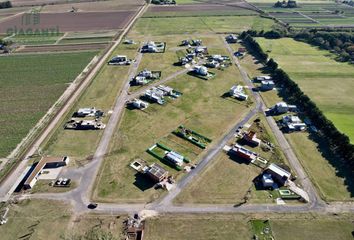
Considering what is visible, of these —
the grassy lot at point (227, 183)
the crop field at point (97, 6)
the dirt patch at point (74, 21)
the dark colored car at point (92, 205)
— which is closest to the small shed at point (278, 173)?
the grassy lot at point (227, 183)

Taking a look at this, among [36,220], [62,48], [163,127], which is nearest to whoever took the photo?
[36,220]

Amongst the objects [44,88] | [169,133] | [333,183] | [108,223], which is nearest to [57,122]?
[44,88]

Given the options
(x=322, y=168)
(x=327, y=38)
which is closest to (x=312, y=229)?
(x=322, y=168)

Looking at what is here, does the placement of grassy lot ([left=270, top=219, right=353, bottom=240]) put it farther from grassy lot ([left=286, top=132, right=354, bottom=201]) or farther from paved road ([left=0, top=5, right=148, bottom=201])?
paved road ([left=0, top=5, right=148, bottom=201])

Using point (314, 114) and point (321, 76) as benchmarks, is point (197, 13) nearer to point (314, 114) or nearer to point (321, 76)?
point (321, 76)

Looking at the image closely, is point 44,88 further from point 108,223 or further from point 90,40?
point 108,223
